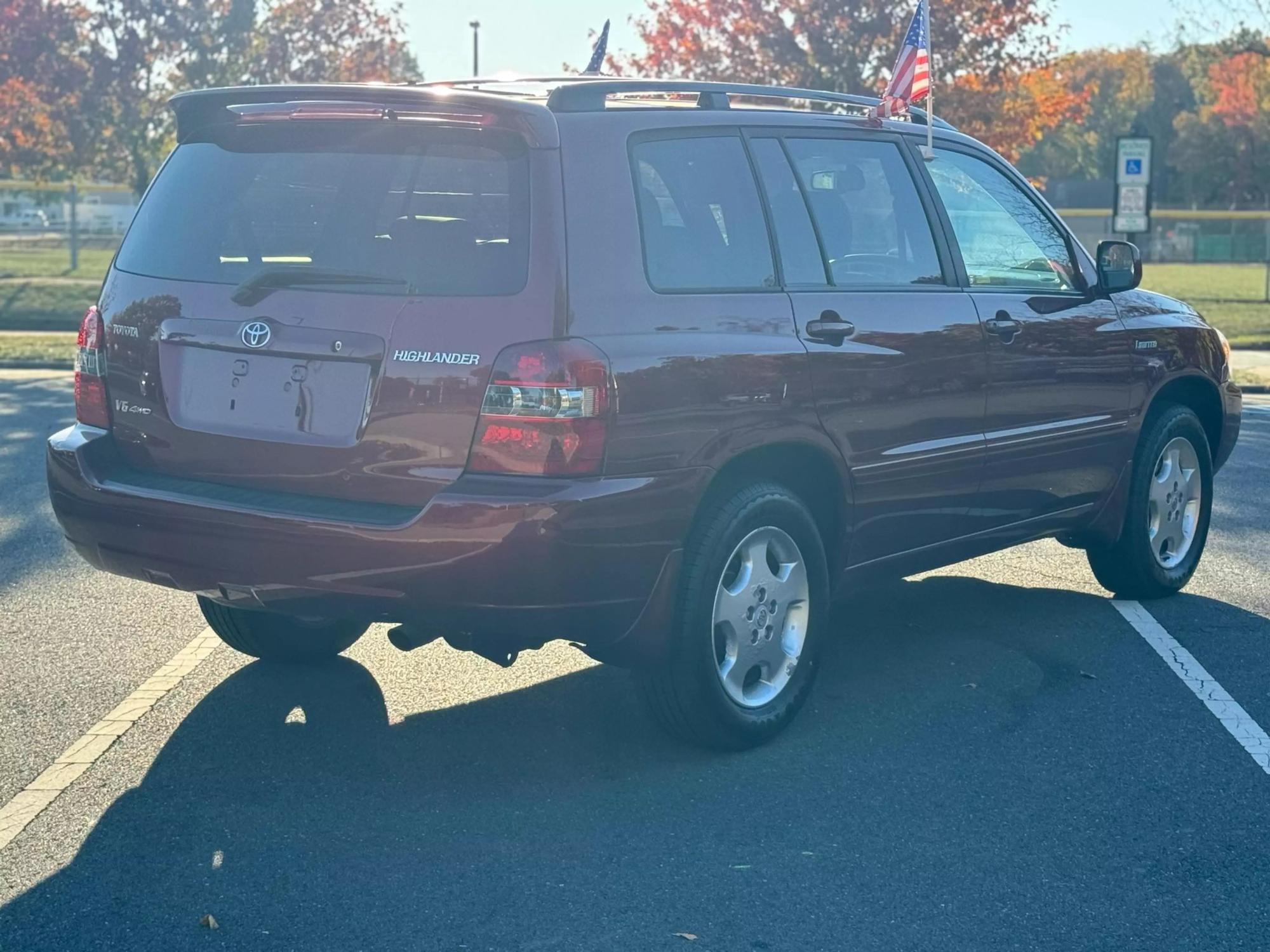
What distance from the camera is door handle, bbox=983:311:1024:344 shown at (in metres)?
5.91

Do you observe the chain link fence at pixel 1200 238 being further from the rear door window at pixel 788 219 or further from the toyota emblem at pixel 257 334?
the toyota emblem at pixel 257 334

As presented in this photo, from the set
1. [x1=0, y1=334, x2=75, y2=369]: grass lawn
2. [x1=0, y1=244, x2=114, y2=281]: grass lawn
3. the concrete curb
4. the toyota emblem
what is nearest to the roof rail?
the toyota emblem

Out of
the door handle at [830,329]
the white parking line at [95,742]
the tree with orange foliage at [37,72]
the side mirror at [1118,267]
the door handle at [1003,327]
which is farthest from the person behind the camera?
the tree with orange foliage at [37,72]

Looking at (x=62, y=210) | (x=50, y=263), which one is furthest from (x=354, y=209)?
(x=62, y=210)

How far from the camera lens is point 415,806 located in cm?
455

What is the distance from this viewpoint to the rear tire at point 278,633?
5.73 metres

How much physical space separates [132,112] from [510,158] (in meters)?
31.8

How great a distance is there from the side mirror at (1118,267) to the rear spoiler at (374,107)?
9.47ft

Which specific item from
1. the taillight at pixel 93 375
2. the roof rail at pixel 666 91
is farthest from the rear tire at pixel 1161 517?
the taillight at pixel 93 375

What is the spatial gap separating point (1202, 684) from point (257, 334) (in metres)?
3.44

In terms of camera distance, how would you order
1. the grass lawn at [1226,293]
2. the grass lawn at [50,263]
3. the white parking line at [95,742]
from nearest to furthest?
the white parking line at [95,742]
the grass lawn at [1226,293]
the grass lawn at [50,263]

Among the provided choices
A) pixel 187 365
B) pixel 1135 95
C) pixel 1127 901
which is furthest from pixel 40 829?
pixel 1135 95

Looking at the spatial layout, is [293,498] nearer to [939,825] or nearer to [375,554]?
[375,554]

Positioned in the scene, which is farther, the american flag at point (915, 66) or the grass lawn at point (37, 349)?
the grass lawn at point (37, 349)
